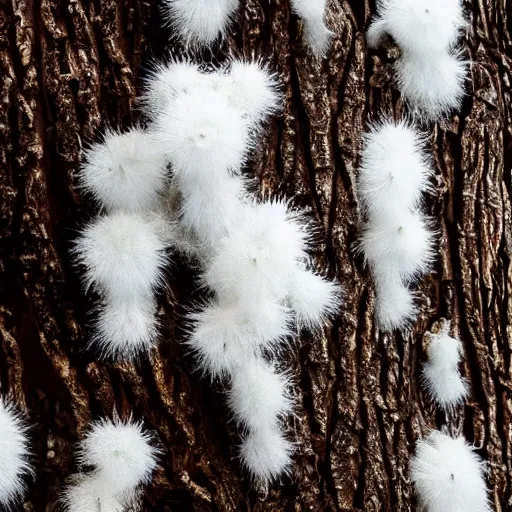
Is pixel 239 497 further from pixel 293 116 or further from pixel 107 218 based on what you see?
pixel 293 116

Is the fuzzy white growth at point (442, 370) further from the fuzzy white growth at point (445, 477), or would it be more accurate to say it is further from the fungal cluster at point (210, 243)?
the fungal cluster at point (210, 243)

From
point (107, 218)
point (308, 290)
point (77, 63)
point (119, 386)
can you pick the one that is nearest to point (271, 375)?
point (308, 290)

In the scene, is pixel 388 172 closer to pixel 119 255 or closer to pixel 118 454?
pixel 119 255

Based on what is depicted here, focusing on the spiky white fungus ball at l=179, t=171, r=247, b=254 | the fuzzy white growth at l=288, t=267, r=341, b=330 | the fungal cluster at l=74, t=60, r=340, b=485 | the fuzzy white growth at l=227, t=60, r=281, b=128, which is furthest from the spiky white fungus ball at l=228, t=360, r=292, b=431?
the fuzzy white growth at l=227, t=60, r=281, b=128

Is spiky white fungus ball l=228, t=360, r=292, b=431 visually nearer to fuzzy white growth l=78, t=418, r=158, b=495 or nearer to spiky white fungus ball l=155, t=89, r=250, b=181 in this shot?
fuzzy white growth l=78, t=418, r=158, b=495

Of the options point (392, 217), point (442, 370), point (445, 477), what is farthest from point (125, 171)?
point (445, 477)
